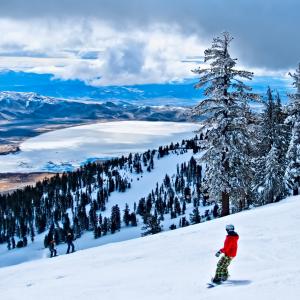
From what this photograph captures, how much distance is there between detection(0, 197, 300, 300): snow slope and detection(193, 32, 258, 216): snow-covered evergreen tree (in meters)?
5.36

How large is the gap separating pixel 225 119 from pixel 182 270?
16.9 m

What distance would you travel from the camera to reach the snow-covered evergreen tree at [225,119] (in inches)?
1316

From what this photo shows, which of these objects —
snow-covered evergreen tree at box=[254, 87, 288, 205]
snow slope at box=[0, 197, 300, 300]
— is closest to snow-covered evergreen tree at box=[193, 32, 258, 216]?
snow slope at box=[0, 197, 300, 300]

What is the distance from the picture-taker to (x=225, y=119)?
33.4 metres

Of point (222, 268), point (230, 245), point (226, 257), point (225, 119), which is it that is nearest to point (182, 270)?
point (222, 268)

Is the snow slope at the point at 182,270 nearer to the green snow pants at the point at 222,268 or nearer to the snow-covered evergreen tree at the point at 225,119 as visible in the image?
the green snow pants at the point at 222,268

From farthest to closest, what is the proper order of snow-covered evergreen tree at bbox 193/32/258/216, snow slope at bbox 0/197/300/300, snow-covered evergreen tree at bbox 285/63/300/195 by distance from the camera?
snow-covered evergreen tree at bbox 285/63/300/195
snow-covered evergreen tree at bbox 193/32/258/216
snow slope at bbox 0/197/300/300

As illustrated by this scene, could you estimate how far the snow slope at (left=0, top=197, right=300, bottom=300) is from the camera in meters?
15.0

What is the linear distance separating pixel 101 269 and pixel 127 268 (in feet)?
5.80

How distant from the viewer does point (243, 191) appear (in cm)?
3441

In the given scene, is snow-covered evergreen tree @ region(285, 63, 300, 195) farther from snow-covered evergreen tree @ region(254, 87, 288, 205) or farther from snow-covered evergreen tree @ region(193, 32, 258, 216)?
snow-covered evergreen tree @ region(193, 32, 258, 216)

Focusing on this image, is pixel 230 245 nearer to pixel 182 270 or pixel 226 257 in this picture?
pixel 226 257

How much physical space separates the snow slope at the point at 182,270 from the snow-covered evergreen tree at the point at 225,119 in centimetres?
536

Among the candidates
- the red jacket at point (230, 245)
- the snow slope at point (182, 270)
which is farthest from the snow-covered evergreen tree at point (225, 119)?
the red jacket at point (230, 245)
